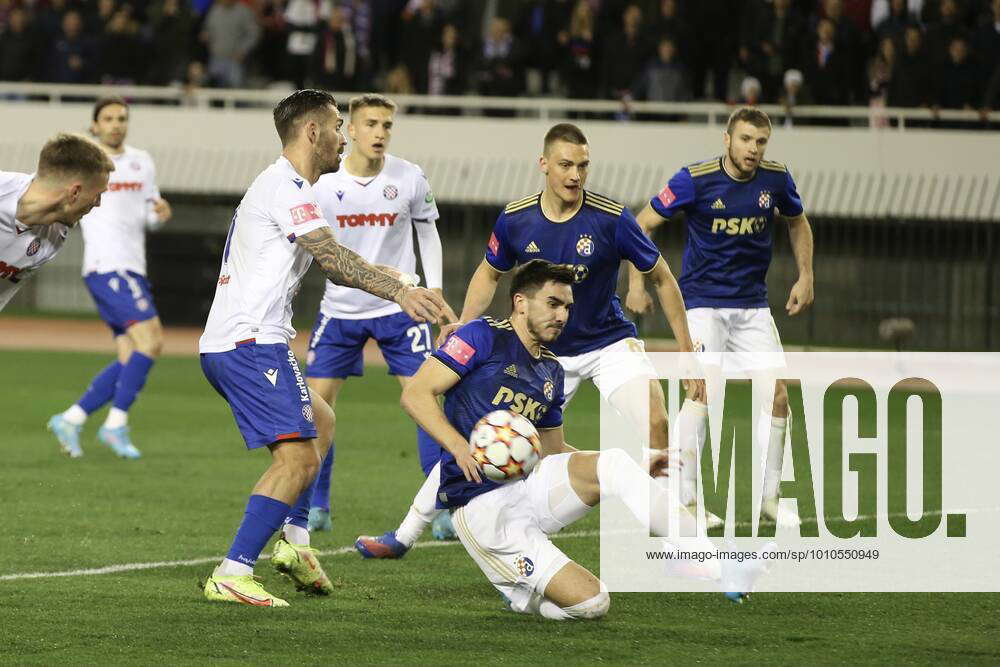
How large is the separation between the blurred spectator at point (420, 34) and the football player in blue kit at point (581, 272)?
15423 mm

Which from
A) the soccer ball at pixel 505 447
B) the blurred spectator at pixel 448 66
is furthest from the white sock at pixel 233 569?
the blurred spectator at pixel 448 66

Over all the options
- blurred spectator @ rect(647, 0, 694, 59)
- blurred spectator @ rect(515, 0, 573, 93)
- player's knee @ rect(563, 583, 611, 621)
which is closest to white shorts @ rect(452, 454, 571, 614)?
player's knee @ rect(563, 583, 611, 621)

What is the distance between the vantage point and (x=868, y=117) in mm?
22078

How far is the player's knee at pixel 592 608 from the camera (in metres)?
7.18

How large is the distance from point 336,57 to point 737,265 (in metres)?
14.7

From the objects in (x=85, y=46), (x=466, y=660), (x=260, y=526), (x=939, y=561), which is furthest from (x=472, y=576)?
(x=85, y=46)

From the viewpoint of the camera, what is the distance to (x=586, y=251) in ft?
28.3

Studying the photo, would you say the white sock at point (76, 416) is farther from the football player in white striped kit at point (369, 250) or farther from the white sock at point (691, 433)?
the white sock at point (691, 433)

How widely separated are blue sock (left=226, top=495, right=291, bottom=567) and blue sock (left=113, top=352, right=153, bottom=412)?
5313 mm

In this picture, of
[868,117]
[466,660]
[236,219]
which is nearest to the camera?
[466,660]

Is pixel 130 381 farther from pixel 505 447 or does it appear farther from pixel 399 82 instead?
pixel 399 82

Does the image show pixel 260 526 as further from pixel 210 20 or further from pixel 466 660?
pixel 210 20

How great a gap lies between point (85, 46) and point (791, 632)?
2077 cm

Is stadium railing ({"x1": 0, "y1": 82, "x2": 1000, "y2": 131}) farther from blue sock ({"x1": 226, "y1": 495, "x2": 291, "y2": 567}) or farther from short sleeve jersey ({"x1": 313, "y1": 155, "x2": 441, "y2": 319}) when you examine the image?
blue sock ({"x1": 226, "y1": 495, "x2": 291, "y2": 567})
